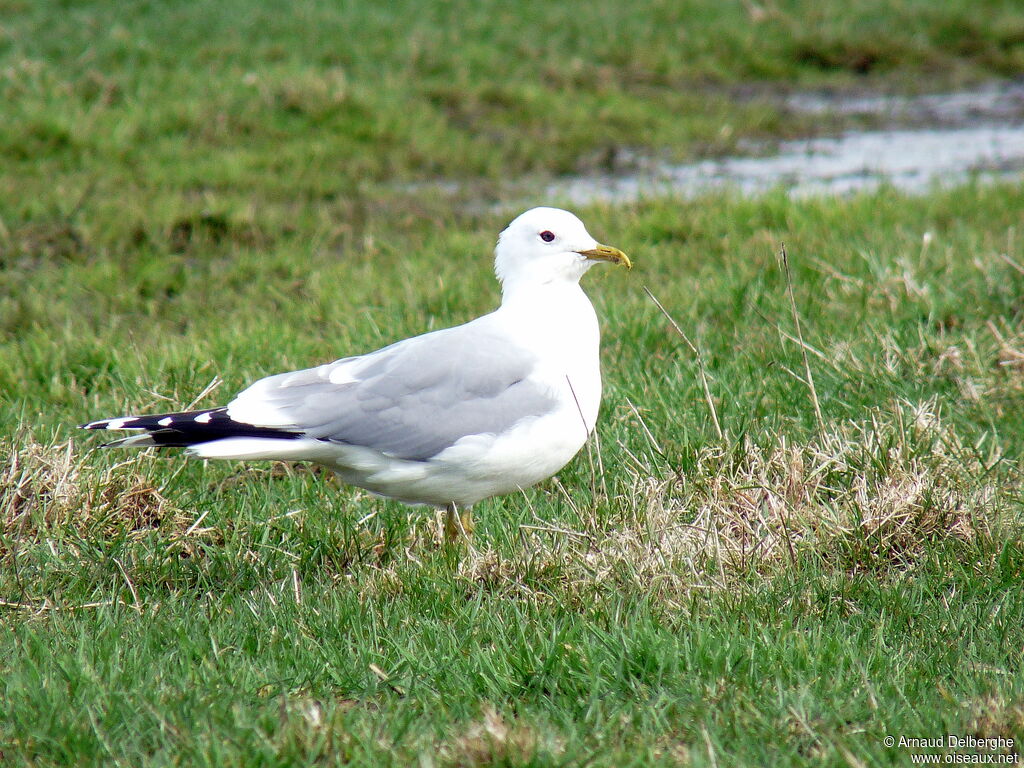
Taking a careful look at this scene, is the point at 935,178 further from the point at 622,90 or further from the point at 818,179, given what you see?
the point at 622,90

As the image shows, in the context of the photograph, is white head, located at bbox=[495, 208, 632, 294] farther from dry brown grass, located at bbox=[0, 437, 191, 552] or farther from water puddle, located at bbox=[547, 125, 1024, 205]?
water puddle, located at bbox=[547, 125, 1024, 205]

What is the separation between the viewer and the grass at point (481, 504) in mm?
2930

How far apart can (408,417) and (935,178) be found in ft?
18.0

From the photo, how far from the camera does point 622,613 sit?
3428mm

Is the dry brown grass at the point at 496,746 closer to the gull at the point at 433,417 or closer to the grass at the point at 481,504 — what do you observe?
the grass at the point at 481,504

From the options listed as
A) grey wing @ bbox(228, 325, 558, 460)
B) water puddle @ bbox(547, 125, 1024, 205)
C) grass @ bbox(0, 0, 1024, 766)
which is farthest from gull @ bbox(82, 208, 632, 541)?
water puddle @ bbox(547, 125, 1024, 205)

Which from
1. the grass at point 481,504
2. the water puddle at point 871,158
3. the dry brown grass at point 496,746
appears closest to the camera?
the dry brown grass at point 496,746

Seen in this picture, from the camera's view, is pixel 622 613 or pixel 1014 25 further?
pixel 1014 25

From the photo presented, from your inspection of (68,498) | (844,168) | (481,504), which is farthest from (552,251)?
(844,168)

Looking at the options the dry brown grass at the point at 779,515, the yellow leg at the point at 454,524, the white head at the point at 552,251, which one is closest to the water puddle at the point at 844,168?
the white head at the point at 552,251

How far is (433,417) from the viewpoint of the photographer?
3.90 meters

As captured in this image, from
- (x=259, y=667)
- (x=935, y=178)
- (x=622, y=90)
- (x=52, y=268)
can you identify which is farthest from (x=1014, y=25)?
(x=259, y=667)

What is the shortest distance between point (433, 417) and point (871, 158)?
677 centimetres

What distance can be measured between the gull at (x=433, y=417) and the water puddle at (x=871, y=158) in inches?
160
